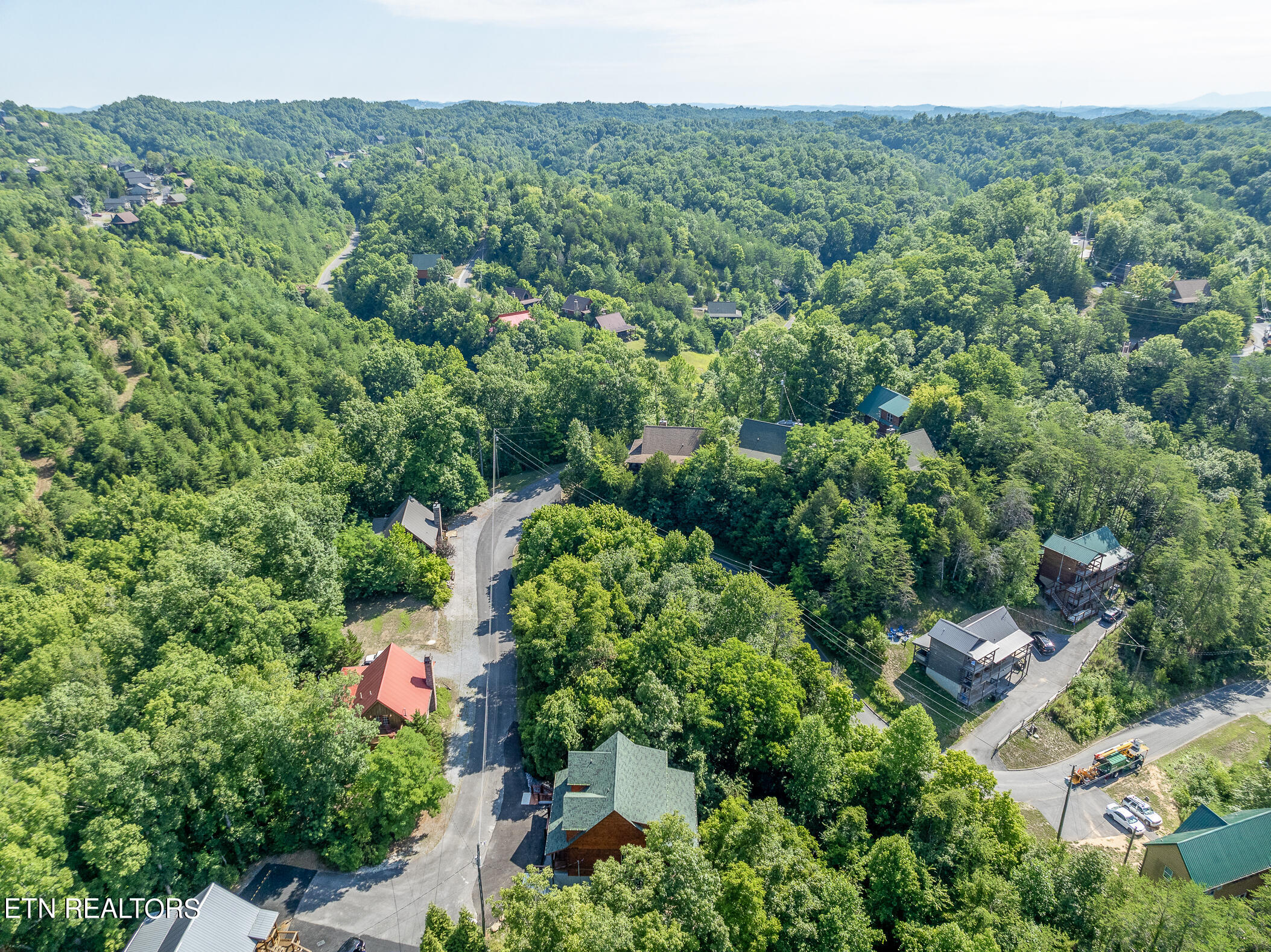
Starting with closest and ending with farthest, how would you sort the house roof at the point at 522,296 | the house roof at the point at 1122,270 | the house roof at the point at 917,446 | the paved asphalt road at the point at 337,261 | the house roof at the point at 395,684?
the house roof at the point at 395,684 < the house roof at the point at 917,446 < the house roof at the point at 1122,270 < the house roof at the point at 522,296 < the paved asphalt road at the point at 337,261

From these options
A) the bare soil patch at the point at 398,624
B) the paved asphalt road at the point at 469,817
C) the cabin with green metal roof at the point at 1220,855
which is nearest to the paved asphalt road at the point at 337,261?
the bare soil patch at the point at 398,624

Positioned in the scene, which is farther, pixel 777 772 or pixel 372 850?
pixel 777 772

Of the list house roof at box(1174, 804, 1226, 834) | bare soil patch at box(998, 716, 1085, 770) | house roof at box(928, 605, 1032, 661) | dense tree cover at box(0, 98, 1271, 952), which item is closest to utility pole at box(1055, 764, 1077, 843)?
bare soil patch at box(998, 716, 1085, 770)

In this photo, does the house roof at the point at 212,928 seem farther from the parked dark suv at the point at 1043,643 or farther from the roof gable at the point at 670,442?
the parked dark suv at the point at 1043,643

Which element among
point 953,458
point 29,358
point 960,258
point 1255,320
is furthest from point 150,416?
point 1255,320

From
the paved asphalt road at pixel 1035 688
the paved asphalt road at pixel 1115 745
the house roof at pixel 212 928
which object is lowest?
the paved asphalt road at pixel 1115 745

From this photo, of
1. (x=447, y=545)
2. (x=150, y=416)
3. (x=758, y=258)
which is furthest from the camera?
(x=758, y=258)

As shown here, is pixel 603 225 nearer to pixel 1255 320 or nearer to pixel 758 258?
pixel 758 258
